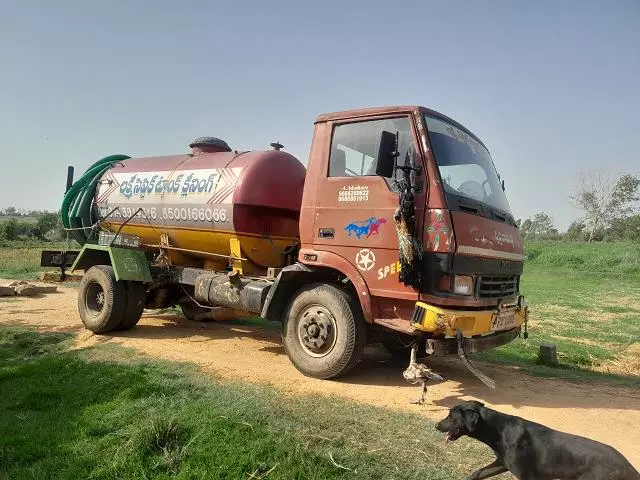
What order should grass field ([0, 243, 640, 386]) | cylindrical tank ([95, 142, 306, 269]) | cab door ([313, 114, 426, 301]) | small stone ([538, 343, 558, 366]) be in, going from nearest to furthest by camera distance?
cab door ([313, 114, 426, 301]), cylindrical tank ([95, 142, 306, 269]), small stone ([538, 343, 558, 366]), grass field ([0, 243, 640, 386])

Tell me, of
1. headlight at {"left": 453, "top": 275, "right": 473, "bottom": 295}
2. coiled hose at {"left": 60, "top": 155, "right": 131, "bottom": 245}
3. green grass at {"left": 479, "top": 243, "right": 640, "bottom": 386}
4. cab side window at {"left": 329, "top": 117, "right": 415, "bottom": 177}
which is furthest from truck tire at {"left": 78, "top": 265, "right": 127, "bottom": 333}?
A: green grass at {"left": 479, "top": 243, "right": 640, "bottom": 386}

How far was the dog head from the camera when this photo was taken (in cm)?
338

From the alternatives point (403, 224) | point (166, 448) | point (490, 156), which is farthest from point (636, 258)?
point (166, 448)

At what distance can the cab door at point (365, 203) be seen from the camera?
509 cm

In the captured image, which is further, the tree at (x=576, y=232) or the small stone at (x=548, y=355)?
the tree at (x=576, y=232)

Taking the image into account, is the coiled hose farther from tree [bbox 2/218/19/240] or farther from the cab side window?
tree [bbox 2/218/19/240]

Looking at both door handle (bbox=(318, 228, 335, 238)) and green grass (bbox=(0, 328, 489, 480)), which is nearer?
green grass (bbox=(0, 328, 489, 480))

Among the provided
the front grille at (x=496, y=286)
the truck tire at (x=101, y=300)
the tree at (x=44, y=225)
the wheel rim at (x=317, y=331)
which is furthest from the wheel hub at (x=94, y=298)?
the tree at (x=44, y=225)

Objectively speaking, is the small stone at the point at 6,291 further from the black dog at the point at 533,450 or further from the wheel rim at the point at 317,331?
the black dog at the point at 533,450

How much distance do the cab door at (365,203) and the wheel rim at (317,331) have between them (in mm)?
679

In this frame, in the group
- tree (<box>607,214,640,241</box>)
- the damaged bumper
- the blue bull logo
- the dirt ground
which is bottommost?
the dirt ground

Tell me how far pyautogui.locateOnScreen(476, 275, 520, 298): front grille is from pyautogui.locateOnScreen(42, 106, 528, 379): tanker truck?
0.07 feet

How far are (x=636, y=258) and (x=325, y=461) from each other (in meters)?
31.9

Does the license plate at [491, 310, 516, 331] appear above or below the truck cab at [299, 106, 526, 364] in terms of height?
below
